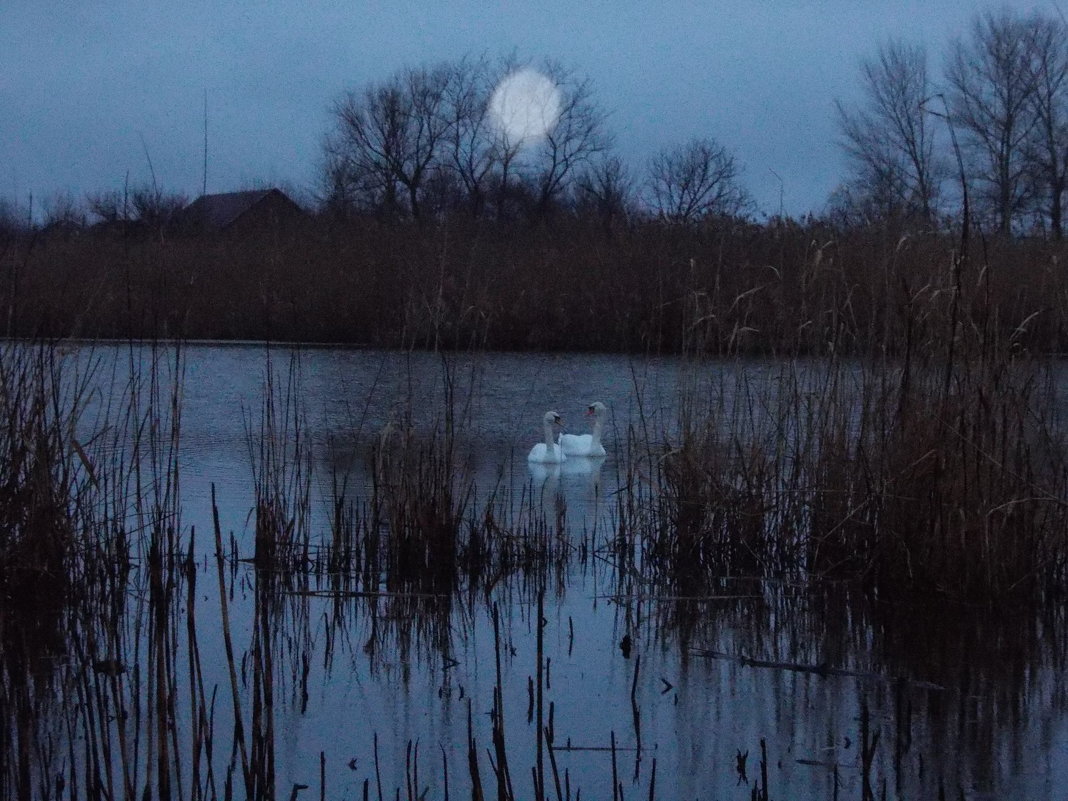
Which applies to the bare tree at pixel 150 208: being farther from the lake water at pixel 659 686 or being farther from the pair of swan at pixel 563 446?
the pair of swan at pixel 563 446

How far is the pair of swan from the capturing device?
852 cm

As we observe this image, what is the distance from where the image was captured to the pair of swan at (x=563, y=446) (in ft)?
27.9

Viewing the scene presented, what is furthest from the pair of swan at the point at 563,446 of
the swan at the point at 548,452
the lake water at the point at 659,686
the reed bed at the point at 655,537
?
the lake water at the point at 659,686

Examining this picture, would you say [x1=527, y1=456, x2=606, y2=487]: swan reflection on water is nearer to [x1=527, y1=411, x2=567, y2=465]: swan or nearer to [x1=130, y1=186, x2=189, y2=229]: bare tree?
[x1=527, y1=411, x2=567, y2=465]: swan

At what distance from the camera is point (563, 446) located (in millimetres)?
9305

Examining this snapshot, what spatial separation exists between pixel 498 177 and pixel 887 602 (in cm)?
3479

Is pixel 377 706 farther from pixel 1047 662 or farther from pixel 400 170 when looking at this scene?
pixel 400 170

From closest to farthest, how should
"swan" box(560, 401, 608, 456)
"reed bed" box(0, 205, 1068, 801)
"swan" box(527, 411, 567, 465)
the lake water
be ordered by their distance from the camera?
1. the lake water
2. "reed bed" box(0, 205, 1068, 801)
3. "swan" box(527, 411, 567, 465)
4. "swan" box(560, 401, 608, 456)

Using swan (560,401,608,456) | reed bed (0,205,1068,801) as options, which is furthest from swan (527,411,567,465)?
reed bed (0,205,1068,801)

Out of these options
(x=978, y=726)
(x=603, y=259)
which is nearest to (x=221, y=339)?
(x=603, y=259)

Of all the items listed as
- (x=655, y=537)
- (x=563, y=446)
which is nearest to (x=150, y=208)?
(x=655, y=537)

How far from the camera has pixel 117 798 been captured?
100 inches

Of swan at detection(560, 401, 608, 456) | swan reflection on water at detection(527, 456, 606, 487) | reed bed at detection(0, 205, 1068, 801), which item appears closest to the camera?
reed bed at detection(0, 205, 1068, 801)

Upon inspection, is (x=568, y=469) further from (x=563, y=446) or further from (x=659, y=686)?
(x=659, y=686)
